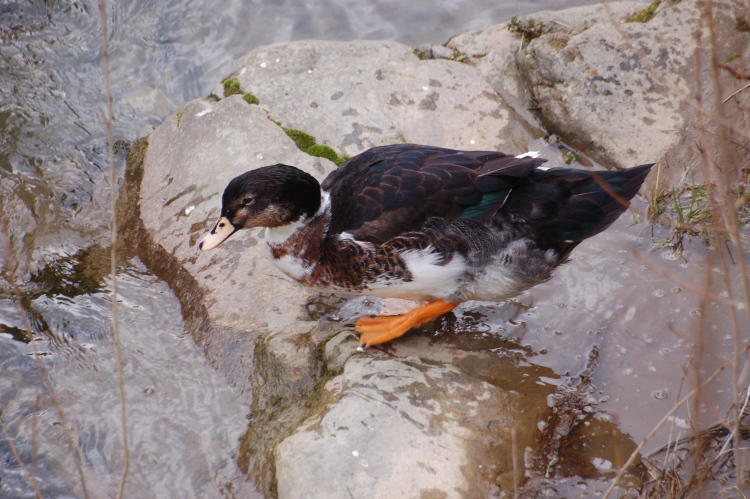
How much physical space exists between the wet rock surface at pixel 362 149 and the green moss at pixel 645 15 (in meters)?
0.18

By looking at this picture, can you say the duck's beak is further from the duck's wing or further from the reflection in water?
the reflection in water

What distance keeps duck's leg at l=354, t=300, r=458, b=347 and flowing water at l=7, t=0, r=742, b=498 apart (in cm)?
13

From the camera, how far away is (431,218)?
134 inches

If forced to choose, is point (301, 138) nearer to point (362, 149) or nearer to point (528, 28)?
point (362, 149)

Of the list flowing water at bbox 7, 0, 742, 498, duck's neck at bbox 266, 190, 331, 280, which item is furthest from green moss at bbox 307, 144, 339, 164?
flowing water at bbox 7, 0, 742, 498

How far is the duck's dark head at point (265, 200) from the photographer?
11.4 feet

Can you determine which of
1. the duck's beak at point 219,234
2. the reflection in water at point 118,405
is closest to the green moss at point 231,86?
the reflection in water at point 118,405

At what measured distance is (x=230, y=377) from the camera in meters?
3.67

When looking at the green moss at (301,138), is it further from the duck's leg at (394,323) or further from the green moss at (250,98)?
the duck's leg at (394,323)

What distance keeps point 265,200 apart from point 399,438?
1.56 meters

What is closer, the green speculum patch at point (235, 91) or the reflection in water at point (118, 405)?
the reflection in water at point (118, 405)

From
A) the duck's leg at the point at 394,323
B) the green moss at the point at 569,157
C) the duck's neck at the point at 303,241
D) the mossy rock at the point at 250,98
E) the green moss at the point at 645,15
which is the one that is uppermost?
the green moss at the point at 645,15

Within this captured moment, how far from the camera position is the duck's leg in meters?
3.69

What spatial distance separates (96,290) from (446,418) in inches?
108
